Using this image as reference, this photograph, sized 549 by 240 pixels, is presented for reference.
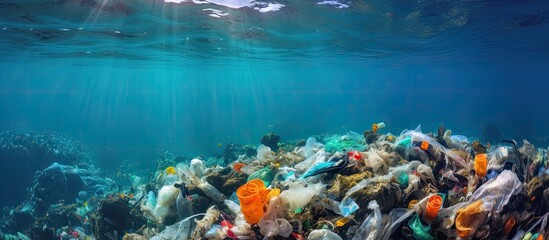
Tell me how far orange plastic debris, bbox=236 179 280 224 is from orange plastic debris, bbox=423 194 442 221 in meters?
1.50

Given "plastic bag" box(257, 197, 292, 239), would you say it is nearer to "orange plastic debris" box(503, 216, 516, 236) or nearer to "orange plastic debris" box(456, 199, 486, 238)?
"orange plastic debris" box(456, 199, 486, 238)

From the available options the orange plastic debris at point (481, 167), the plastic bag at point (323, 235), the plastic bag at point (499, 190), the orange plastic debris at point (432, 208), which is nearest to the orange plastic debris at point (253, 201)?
the plastic bag at point (323, 235)

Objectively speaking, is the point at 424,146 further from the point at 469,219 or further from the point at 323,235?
the point at 323,235

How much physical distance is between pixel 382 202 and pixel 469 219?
0.76 metres

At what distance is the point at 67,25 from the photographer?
15.1 metres

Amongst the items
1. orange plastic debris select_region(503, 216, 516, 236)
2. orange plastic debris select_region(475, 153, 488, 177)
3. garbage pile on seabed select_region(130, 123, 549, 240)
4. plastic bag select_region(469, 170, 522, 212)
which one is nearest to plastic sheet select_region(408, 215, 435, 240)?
garbage pile on seabed select_region(130, 123, 549, 240)

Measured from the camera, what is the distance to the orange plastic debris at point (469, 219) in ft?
9.46

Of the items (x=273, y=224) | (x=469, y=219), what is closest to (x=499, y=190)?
(x=469, y=219)

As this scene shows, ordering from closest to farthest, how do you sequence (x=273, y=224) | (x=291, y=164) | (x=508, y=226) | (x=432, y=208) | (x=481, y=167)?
(x=273, y=224) → (x=432, y=208) → (x=508, y=226) → (x=481, y=167) → (x=291, y=164)

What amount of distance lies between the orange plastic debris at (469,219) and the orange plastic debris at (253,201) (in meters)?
1.76

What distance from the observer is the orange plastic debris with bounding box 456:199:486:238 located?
113 inches

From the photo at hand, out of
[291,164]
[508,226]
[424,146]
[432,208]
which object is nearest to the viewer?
[432,208]

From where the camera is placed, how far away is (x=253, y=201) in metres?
2.87

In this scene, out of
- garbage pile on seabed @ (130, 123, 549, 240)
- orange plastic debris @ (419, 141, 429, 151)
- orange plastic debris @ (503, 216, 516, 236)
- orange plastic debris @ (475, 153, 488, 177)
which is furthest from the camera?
orange plastic debris @ (419, 141, 429, 151)
